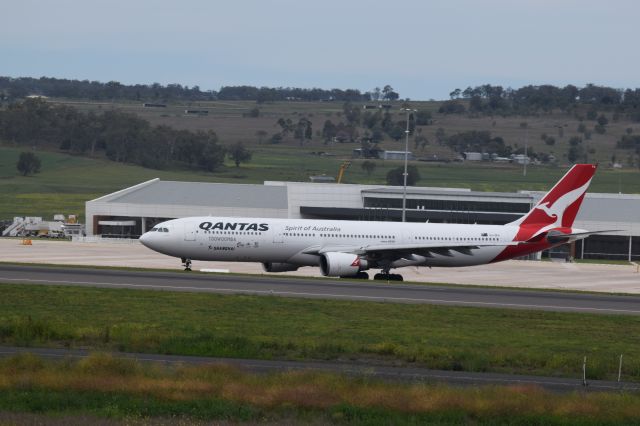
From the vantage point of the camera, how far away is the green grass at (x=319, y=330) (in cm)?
2956

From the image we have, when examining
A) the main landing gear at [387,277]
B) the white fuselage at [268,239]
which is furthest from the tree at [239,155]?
the main landing gear at [387,277]

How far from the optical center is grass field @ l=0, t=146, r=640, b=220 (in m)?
133

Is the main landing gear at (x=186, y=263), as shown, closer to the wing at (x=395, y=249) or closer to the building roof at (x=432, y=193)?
the wing at (x=395, y=249)

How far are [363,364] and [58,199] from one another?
10905 centimetres

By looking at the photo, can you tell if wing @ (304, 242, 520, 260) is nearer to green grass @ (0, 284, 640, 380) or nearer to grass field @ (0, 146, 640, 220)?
green grass @ (0, 284, 640, 380)

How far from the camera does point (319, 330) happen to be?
33.7m

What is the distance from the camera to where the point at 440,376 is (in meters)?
27.2

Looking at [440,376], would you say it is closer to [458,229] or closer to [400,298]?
[400,298]

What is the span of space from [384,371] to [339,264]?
93.2ft

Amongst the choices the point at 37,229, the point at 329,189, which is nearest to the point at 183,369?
the point at 329,189

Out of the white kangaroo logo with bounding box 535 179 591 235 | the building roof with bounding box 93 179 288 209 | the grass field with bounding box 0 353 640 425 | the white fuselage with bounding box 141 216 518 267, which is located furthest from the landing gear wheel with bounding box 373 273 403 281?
the building roof with bounding box 93 179 288 209

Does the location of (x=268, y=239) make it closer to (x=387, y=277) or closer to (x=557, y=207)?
(x=387, y=277)

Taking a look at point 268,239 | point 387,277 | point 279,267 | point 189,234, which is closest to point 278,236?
point 268,239

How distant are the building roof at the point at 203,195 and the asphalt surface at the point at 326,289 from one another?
4025 centimetres
